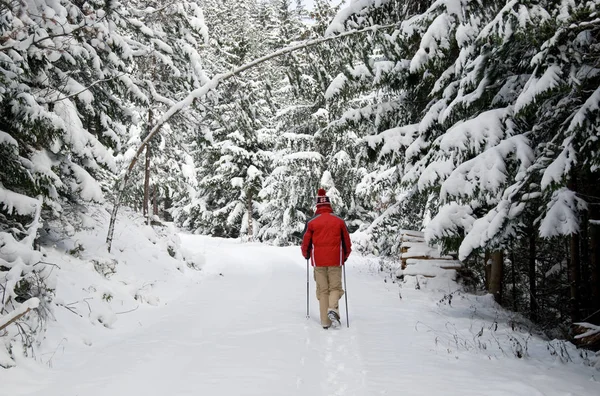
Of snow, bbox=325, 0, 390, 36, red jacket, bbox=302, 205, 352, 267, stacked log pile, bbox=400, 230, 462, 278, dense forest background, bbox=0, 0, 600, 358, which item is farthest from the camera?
stacked log pile, bbox=400, 230, 462, 278

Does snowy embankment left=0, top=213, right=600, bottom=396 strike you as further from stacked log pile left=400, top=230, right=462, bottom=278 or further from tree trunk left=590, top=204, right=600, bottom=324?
tree trunk left=590, top=204, right=600, bottom=324

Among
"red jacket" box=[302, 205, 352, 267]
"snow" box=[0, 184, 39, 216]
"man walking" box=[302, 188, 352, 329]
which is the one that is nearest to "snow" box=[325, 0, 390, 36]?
"man walking" box=[302, 188, 352, 329]

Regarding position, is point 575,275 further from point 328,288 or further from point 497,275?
point 328,288

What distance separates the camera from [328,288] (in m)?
6.95

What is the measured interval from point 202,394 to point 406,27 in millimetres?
6687

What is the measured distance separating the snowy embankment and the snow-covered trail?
2 cm

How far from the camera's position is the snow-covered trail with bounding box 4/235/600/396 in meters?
3.89

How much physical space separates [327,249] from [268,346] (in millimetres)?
2309

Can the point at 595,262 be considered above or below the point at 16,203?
below

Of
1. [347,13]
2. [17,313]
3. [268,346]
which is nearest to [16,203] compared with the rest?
[17,313]

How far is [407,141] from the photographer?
8.79 metres

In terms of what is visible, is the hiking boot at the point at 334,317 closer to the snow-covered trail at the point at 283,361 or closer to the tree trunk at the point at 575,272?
the snow-covered trail at the point at 283,361

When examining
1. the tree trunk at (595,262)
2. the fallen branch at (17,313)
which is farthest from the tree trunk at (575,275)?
the fallen branch at (17,313)

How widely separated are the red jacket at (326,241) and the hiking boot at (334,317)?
0.87m
